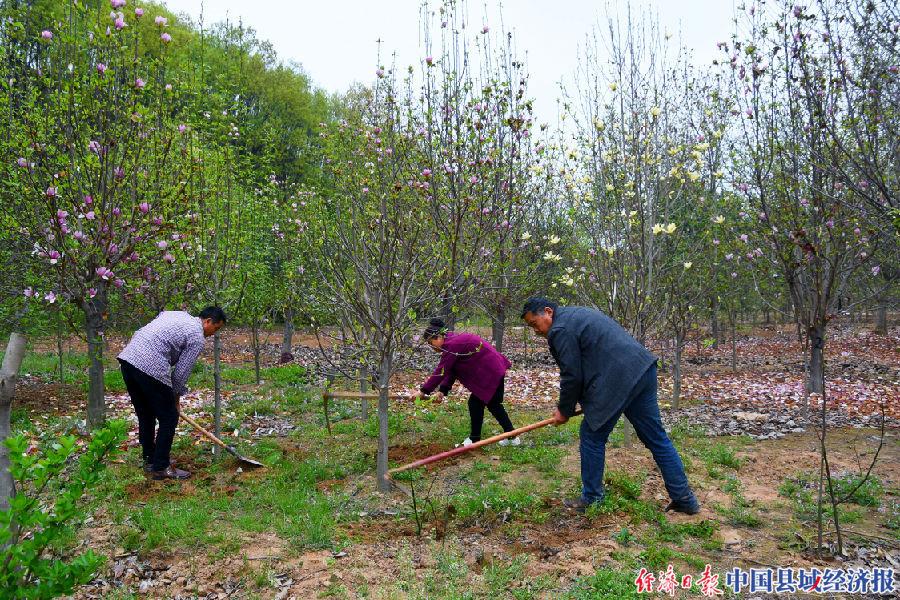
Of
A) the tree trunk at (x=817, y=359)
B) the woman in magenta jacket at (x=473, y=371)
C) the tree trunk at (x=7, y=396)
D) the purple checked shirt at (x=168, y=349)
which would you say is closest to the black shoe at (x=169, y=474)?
the purple checked shirt at (x=168, y=349)

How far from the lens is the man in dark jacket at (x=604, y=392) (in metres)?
4.85

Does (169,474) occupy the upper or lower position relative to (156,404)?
lower

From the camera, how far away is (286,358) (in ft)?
52.6

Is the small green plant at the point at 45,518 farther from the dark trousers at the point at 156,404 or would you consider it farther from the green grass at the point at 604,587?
the dark trousers at the point at 156,404

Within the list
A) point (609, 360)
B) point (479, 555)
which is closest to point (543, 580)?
point (479, 555)

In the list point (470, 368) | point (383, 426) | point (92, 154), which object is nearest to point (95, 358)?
point (92, 154)

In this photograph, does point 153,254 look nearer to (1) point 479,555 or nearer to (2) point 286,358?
(1) point 479,555

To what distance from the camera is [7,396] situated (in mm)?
2654

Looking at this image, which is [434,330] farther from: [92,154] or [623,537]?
[92,154]

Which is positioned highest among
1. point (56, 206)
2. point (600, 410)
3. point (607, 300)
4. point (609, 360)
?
point (56, 206)

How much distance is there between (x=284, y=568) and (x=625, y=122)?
5.91 m

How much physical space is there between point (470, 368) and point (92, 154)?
467 cm

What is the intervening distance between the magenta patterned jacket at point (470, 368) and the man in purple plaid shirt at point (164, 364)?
2419 millimetres

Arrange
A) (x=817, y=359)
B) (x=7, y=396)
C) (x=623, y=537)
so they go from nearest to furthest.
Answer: (x=7, y=396)
(x=623, y=537)
(x=817, y=359)
